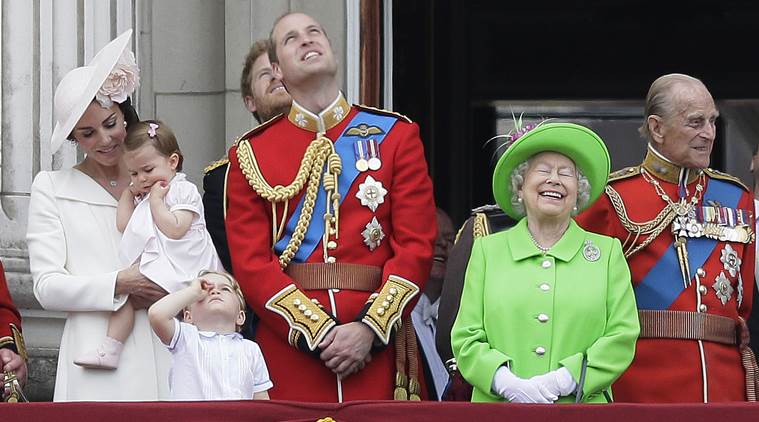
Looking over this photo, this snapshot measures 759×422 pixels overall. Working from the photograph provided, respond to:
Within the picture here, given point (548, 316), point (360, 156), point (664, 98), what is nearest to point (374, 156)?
point (360, 156)

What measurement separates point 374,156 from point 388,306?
0.52 meters

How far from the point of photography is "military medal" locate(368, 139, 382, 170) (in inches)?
248

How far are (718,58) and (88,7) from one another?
3504mm

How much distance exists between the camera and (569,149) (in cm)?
600

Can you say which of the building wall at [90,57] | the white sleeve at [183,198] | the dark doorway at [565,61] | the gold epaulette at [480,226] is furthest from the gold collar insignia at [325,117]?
the dark doorway at [565,61]

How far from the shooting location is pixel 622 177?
256 inches

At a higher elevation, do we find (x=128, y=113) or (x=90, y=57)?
(x=90, y=57)

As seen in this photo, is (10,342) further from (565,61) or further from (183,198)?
(565,61)

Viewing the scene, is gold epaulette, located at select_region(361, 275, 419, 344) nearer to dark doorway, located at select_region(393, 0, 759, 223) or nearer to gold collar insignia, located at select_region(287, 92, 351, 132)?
gold collar insignia, located at select_region(287, 92, 351, 132)

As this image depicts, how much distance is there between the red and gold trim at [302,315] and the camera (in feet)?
20.0

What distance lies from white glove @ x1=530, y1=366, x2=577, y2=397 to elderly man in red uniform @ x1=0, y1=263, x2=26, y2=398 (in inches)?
67.5

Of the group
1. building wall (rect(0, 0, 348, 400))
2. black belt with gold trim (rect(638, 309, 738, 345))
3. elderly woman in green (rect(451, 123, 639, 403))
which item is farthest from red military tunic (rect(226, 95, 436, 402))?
building wall (rect(0, 0, 348, 400))

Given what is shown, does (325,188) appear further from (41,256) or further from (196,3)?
(196,3)

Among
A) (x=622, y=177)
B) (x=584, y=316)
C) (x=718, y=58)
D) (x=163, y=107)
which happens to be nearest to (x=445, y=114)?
(x=718, y=58)
